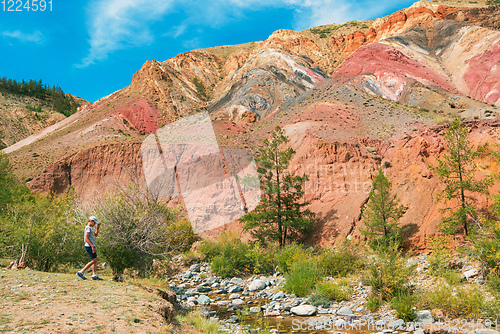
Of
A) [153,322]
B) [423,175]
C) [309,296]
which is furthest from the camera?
[423,175]

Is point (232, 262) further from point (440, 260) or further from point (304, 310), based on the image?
point (440, 260)

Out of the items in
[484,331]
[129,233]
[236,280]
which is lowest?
[236,280]

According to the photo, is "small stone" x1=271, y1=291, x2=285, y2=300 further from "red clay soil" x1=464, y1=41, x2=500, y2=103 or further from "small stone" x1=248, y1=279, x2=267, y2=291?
"red clay soil" x1=464, y1=41, x2=500, y2=103

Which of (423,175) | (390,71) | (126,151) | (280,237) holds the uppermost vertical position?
(390,71)

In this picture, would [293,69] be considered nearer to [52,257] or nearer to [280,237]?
[280,237]

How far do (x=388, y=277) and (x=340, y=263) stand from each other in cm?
486

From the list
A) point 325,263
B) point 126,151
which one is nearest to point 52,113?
point 126,151

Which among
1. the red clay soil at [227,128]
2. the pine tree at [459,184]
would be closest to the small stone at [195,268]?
the pine tree at [459,184]

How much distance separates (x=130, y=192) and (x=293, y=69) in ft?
214

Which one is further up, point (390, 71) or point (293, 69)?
point (293, 69)

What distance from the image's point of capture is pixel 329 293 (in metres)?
13.7

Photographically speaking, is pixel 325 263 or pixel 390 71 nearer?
pixel 325 263

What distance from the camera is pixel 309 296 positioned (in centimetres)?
1426

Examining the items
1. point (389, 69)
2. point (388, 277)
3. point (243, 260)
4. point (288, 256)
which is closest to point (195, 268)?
point (243, 260)
